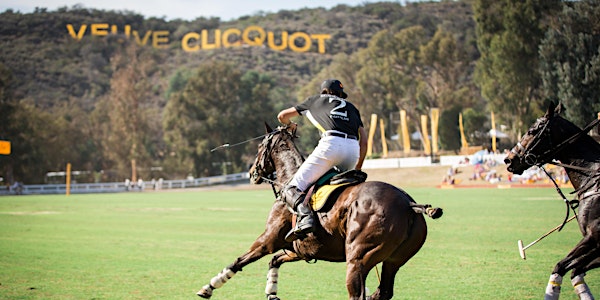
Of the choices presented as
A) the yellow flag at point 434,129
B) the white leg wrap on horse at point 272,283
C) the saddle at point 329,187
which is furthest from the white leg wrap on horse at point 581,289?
the yellow flag at point 434,129

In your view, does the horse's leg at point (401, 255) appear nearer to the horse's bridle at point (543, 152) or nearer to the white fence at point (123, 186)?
the horse's bridle at point (543, 152)

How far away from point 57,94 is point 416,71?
317ft

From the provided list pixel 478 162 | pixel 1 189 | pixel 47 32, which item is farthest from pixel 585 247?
pixel 47 32

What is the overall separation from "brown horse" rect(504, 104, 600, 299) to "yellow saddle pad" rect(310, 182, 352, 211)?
3.24 meters

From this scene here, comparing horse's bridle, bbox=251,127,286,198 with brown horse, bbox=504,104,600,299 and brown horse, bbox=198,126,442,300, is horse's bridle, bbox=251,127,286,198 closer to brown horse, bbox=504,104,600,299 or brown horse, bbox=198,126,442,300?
brown horse, bbox=198,126,442,300

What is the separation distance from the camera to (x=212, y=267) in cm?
1477

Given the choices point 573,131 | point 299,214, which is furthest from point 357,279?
point 573,131

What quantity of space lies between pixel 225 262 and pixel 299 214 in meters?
7.16

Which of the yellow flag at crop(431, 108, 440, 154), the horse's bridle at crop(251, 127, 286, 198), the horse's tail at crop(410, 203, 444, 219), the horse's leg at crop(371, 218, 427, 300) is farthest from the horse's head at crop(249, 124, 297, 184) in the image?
the yellow flag at crop(431, 108, 440, 154)

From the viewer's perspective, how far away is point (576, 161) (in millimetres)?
10414

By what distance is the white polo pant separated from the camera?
29.6 ft

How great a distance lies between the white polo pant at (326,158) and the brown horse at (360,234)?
1.65 ft

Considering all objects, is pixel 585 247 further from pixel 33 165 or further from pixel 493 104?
pixel 33 165

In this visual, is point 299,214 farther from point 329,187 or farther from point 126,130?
point 126,130
